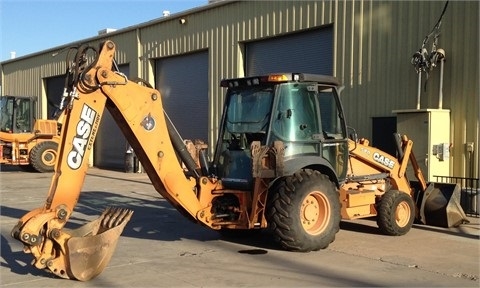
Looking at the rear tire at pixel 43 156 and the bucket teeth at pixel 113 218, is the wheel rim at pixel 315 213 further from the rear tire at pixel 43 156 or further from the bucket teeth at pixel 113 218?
the rear tire at pixel 43 156

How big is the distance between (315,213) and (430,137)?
16.5ft

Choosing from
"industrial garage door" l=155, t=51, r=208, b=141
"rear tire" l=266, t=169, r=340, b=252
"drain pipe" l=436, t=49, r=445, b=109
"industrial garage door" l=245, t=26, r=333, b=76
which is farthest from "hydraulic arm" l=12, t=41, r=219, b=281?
"industrial garage door" l=155, t=51, r=208, b=141

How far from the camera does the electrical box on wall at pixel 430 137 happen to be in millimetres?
12106

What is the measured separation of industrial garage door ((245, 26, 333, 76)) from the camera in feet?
52.0

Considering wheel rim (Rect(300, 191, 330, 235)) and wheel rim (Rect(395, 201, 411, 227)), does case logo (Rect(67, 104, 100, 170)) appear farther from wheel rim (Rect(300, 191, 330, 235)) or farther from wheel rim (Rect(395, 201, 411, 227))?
wheel rim (Rect(395, 201, 411, 227))

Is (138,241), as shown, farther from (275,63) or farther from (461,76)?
(275,63)

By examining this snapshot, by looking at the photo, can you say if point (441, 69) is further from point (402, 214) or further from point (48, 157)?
point (48, 157)

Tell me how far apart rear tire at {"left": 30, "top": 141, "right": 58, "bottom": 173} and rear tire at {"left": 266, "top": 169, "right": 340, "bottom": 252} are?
55.5 ft

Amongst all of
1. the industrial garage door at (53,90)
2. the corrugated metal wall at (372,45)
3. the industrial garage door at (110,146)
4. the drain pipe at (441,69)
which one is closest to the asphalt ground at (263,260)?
the drain pipe at (441,69)

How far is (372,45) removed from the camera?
559 inches

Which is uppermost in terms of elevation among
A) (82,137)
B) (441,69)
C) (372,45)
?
(372,45)

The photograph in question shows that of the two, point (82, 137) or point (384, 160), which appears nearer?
point (82, 137)

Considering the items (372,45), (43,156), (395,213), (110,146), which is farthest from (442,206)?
(110,146)

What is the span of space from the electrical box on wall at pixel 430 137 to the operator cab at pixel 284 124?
3992 mm
